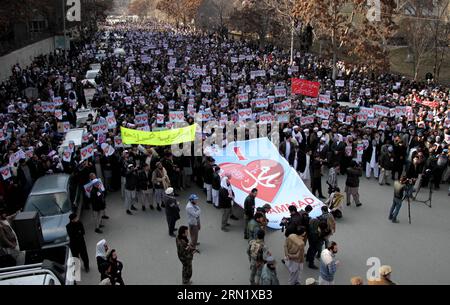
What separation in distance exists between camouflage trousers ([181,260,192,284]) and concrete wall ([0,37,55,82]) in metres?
26.0

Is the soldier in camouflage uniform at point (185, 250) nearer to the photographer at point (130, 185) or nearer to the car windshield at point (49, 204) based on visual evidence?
the car windshield at point (49, 204)

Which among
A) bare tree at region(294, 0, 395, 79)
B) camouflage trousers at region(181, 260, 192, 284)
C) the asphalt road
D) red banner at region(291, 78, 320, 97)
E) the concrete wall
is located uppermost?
bare tree at region(294, 0, 395, 79)

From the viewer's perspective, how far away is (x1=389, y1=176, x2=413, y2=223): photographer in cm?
1094

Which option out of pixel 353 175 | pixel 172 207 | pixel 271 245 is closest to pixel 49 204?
pixel 172 207

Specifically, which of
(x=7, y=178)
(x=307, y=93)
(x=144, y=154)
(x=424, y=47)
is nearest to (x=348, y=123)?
(x=307, y=93)

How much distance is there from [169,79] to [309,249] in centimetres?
1768

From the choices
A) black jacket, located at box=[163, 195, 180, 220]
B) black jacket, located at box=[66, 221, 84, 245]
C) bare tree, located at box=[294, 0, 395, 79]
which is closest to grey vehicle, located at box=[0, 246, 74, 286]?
black jacket, located at box=[66, 221, 84, 245]

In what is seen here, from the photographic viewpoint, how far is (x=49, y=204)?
10.5m

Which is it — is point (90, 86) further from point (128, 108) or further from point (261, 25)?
point (261, 25)

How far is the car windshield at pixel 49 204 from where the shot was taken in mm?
10414

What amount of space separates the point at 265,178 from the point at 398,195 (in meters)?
3.42

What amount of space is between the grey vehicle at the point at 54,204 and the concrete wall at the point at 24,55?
21.4 meters

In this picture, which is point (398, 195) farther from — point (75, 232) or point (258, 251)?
point (75, 232)

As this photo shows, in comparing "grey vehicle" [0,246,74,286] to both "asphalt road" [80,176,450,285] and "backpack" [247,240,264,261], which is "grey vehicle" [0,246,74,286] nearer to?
"asphalt road" [80,176,450,285]
